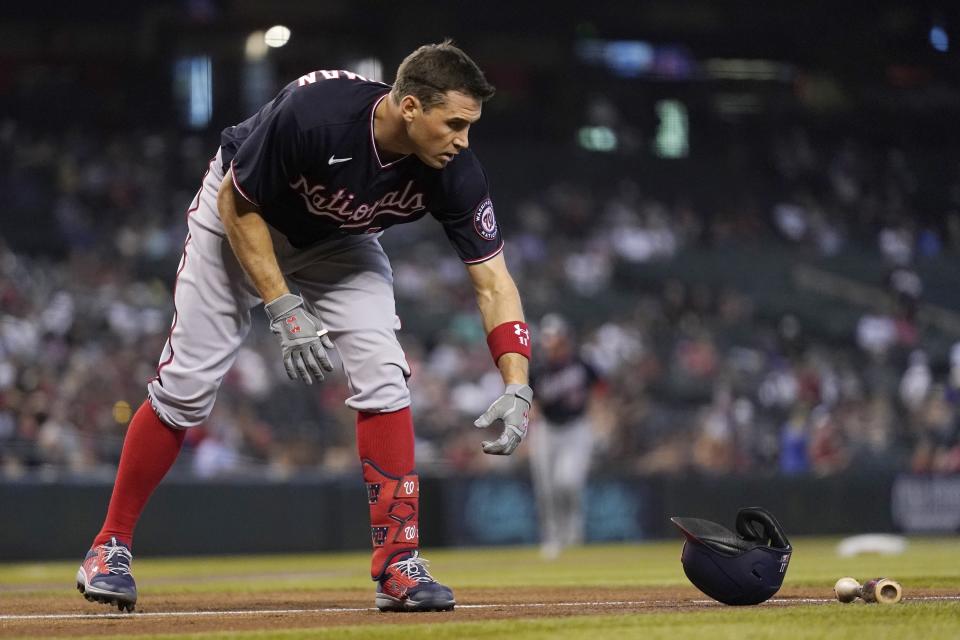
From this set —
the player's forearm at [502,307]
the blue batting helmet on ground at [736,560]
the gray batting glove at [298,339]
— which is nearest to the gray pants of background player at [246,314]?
the gray batting glove at [298,339]

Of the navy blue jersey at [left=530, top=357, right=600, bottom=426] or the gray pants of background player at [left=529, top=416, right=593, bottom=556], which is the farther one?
the gray pants of background player at [left=529, top=416, right=593, bottom=556]

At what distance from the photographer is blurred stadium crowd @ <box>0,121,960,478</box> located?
1270 cm

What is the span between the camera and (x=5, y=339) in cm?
1237

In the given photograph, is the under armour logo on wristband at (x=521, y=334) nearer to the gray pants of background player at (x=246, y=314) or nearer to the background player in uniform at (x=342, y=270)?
the background player in uniform at (x=342, y=270)

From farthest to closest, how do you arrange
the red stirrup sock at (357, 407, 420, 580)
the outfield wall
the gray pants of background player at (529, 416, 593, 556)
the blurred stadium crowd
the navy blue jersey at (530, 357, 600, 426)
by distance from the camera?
the blurred stadium crowd → the gray pants of background player at (529, 416, 593, 556) → the navy blue jersey at (530, 357, 600, 426) → the outfield wall → the red stirrup sock at (357, 407, 420, 580)

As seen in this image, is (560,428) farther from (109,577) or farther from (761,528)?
(109,577)

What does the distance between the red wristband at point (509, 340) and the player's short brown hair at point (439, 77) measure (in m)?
0.73

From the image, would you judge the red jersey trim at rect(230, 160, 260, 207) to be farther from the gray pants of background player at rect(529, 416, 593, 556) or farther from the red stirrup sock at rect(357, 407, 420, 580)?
the gray pants of background player at rect(529, 416, 593, 556)

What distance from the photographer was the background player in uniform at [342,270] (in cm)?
421

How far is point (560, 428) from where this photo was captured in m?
11.8

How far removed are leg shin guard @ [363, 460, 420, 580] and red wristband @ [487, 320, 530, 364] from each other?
48 centimetres

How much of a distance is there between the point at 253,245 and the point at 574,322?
521 inches

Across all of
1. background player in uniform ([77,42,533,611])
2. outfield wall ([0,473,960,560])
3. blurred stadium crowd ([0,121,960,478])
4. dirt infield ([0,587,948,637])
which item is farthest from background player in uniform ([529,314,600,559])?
background player in uniform ([77,42,533,611])

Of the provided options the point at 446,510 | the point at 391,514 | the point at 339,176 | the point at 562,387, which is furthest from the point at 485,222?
the point at 446,510
